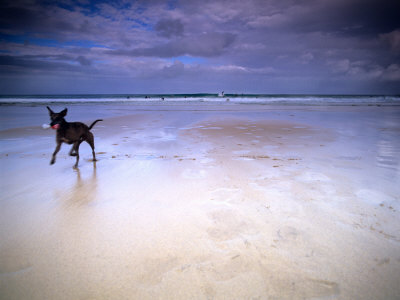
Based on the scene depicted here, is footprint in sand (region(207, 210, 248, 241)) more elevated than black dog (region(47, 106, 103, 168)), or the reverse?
black dog (region(47, 106, 103, 168))

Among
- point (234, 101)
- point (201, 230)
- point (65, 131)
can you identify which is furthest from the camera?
point (234, 101)

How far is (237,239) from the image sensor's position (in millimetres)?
1951

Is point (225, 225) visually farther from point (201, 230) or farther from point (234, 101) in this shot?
point (234, 101)

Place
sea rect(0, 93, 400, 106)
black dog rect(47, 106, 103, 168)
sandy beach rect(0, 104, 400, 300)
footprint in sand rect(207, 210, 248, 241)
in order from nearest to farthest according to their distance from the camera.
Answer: sandy beach rect(0, 104, 400, 300) → footprint in sand rect(207, 210, 248, 241) → black dog rect(47, 106, 103, 168) → sea rect(0, 93, 400, 106)

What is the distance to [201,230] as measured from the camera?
2.10 m

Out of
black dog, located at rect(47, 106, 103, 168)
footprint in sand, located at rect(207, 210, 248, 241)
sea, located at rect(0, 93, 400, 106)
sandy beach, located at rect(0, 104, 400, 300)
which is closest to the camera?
sandy beach, located at rect(0, 104, 400, 300)

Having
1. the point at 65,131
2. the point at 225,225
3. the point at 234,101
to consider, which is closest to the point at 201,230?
the point at 225,225

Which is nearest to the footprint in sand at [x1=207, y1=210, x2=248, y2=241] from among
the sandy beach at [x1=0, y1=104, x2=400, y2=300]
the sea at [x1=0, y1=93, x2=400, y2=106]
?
the sandy beach at [x1=0, y1=104, x2=400, y2=300]

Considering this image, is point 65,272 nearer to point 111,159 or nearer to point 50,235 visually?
point 50,235

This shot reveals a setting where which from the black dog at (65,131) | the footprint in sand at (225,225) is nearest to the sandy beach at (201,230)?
the footprint in sand at (225,225)

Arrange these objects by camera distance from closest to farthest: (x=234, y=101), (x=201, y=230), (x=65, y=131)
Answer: (x=201, y=230) < (x=65, y=131) < (x=234, y=101)

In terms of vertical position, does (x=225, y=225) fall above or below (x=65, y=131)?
below

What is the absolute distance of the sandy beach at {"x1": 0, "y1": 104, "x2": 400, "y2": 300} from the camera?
1.51 metres

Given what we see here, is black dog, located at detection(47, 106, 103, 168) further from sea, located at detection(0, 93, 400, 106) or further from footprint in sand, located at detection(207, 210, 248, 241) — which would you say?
sea, located at detection(0, 93, 400, 106)
